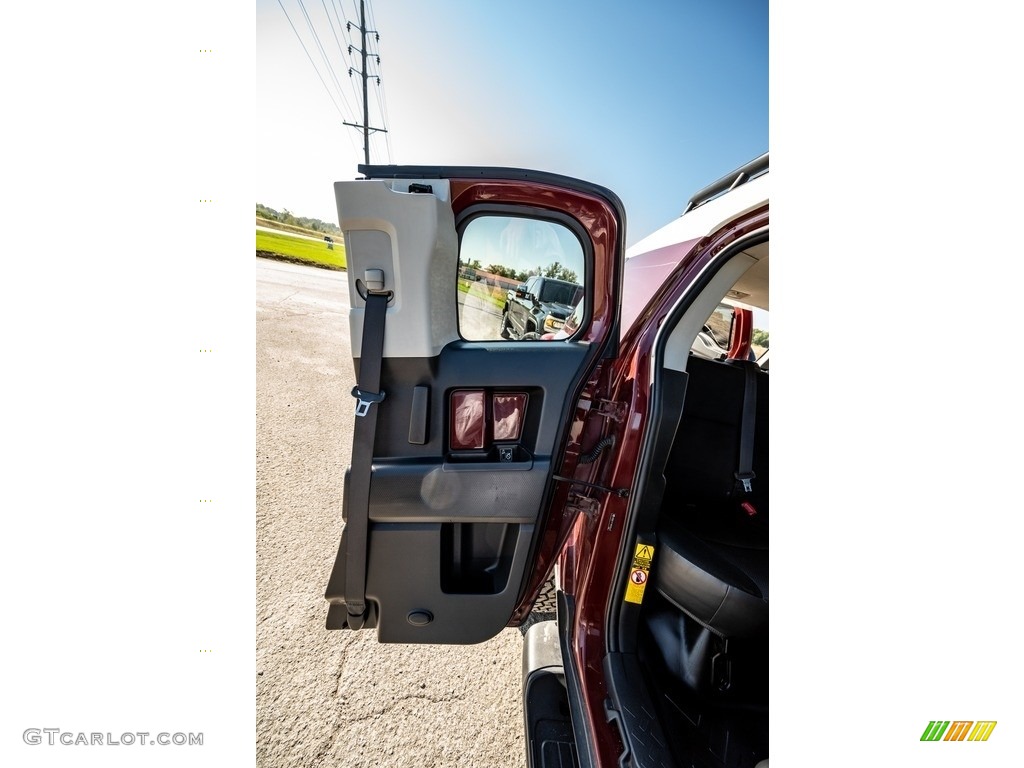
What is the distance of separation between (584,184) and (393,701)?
2.02 meters

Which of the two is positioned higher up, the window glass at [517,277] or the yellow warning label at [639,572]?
the window glass at [517,277]

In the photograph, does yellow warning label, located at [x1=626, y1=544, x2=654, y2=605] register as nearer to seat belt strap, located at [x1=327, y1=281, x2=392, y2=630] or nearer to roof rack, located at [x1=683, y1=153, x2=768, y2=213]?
seat belt strap, located at [x1=327, y1=281, x2=392, y2=630]

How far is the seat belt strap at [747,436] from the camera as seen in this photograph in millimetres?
1893

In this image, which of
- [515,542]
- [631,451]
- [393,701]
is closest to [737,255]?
[631,451]

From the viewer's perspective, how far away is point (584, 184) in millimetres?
1400

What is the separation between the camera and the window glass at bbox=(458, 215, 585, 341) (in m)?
1.48

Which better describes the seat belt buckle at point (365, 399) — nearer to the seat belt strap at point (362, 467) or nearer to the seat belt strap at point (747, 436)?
the seat belt strap at point (362, 467)

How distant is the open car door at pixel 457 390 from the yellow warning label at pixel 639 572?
32 centimetres

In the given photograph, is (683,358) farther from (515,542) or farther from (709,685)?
(709,685)

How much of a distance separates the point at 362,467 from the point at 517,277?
2.73 feet

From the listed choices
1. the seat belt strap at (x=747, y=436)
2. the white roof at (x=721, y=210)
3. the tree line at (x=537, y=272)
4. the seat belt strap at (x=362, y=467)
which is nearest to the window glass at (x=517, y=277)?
the tree line at (x=537, y=272)
